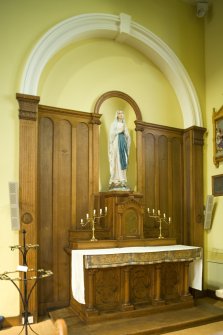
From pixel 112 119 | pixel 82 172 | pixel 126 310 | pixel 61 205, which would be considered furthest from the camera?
pixel 112 119

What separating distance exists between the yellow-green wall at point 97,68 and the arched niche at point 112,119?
0.53 ft

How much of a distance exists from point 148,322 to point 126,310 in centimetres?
A: 37

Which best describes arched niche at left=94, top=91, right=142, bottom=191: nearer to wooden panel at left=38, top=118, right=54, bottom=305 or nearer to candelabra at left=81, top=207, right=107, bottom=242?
candelabra at left=81, top=207, right=107, bottom=242

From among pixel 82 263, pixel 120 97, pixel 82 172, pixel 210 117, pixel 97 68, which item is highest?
pixel 97 68

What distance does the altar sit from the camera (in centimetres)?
466

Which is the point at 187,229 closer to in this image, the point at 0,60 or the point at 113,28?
the point at 113,28

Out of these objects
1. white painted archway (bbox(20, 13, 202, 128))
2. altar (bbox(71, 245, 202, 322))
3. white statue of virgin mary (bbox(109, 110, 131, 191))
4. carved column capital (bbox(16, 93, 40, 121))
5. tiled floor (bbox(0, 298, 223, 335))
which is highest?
white painted archway (bbox(20, 13, 202, 128))

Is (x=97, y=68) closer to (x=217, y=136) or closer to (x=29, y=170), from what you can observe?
(x=29, y=170)

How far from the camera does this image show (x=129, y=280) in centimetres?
504

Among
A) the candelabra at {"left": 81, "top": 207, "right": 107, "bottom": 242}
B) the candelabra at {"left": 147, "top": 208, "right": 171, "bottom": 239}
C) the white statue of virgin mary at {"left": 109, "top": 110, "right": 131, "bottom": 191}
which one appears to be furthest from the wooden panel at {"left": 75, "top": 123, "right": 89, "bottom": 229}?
the candelabra at {"left": 147, "top": 208, "right": 171, "bottom": 239}

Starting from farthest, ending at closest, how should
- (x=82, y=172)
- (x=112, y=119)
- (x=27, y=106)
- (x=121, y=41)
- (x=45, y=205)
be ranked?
(x=121, y=41) → (x=112, y=119) → (x=82, y=172) → (x=45, y=205) → (x=27, y=106)

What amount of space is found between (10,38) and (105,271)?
3964mm

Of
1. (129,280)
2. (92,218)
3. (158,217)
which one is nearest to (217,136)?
(158,217)

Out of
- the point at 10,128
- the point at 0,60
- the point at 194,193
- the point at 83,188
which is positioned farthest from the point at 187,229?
the point at 0,60
